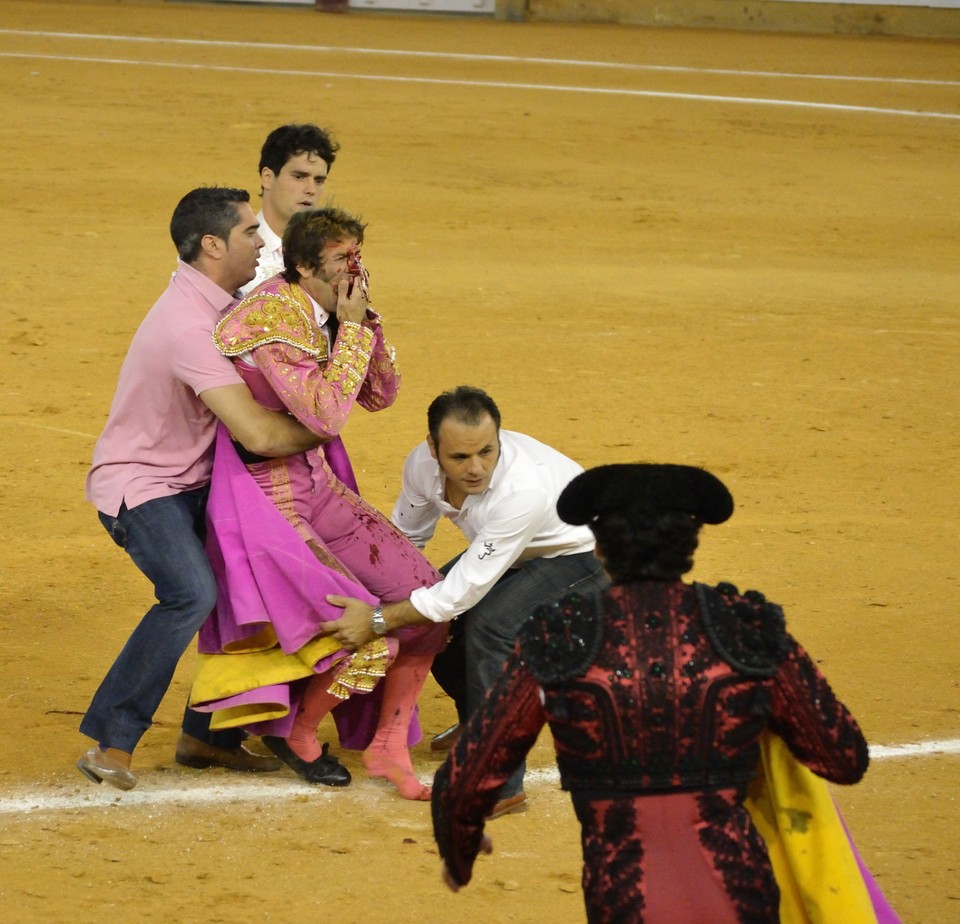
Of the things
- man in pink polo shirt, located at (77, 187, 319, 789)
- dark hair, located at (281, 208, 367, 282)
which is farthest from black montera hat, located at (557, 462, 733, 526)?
dark hair, located at (281, 208, 367, 282)

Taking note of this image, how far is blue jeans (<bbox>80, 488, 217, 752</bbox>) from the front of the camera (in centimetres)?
529

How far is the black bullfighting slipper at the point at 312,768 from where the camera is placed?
18.6ft

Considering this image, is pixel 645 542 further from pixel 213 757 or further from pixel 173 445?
pixel 213 757

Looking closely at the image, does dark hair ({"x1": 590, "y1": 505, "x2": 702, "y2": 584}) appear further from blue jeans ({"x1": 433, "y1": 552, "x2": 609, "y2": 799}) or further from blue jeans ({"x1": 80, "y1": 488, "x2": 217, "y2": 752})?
blue jeans ({"x1": 80, "y1": 488, "x2": 217, "y2": 752})

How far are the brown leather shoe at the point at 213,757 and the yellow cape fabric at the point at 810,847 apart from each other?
2824 millimetres

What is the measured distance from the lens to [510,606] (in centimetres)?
552

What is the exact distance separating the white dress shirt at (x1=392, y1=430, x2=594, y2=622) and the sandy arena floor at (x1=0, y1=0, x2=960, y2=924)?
79 centimetres

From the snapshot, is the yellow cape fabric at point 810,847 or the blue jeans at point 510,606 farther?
the blue jeans at point 510,606

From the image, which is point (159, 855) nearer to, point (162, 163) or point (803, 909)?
point (803, 909)

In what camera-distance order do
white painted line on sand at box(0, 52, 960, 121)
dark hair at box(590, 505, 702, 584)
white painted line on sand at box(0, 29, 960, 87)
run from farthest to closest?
white painted line on sand at box(0, 29, 960, 87), white painted line on sand at box(0, 52, 960, 121), dark hair at box(590, 505, 702, 584)

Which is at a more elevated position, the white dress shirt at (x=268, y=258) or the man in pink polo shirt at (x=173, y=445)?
the white dress shirt at (x=268, y=258)

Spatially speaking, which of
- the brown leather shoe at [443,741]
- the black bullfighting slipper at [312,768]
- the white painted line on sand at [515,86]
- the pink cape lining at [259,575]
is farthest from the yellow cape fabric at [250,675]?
the white painted line on sand at [515,86]

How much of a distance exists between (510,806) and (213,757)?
44.4 inches

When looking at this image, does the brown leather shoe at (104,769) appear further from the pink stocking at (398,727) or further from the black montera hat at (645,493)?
the black montera hat at (645,493)
